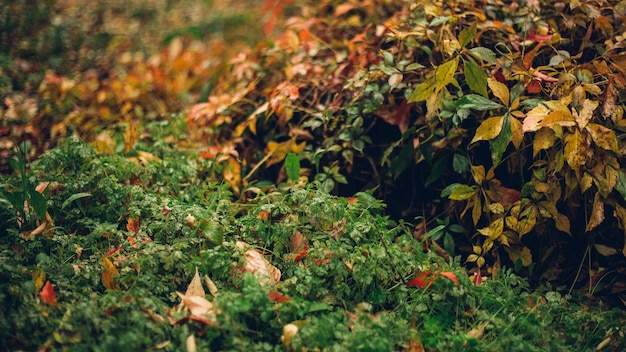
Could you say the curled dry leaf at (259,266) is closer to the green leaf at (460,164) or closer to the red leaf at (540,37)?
the green leaf at (460,164)

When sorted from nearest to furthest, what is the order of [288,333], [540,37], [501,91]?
1. [288,333]
2. [501,91]
3. [540,37]

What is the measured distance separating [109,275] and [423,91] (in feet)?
4.20

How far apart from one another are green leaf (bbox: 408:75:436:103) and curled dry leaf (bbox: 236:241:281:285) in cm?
81

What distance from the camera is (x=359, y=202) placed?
2.07 metres

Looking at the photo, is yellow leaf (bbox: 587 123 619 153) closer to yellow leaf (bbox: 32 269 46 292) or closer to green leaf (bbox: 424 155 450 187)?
green leaf (bbox: 424 155 450 187)

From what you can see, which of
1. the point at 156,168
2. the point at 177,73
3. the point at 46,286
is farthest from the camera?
the point at 177,73

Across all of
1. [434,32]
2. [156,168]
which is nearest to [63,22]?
[156,168]

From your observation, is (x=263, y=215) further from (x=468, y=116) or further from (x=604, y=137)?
(x=604, y=137)

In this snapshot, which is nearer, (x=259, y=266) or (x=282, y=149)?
(x=259, y=266)

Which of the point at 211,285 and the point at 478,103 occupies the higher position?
the point at 478,103

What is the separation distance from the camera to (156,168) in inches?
90.4

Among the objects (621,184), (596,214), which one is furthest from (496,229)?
(621,184)

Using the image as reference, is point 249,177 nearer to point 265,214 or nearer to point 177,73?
point 265,214

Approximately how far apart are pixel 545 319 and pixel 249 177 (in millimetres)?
1380
